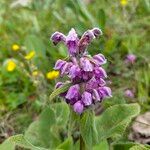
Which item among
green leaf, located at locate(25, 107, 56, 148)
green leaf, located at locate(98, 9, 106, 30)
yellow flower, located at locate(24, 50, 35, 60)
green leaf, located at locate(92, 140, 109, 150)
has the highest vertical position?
green leaf, located at locate(98, 9, 106, 30)

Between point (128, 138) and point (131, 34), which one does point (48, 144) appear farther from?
point (131, 34)

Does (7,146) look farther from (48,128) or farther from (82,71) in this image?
(82,71)

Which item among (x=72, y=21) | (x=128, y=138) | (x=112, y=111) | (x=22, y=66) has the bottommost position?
(x=128, y=138)

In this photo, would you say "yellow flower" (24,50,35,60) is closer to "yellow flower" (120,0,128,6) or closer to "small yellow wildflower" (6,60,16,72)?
"small yellow wildflower" (6,60,16,72)

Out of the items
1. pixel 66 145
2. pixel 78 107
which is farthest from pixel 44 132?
pixel 78 107

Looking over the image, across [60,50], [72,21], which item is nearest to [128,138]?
[60,50]

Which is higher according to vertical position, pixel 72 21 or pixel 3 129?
pixel 72 21

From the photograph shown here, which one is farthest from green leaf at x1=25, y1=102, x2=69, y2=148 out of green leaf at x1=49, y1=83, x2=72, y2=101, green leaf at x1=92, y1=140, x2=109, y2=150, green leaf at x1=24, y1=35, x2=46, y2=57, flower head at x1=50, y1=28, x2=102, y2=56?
green leaf at x1=24, y1=35, x2=46, y2=57
